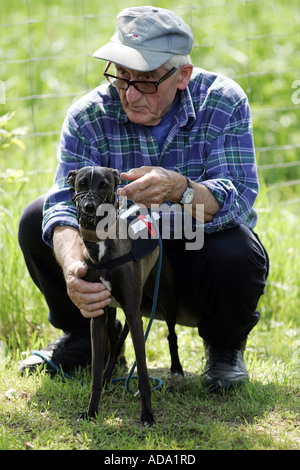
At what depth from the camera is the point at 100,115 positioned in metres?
3.21

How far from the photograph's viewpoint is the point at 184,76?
3148 millimetres

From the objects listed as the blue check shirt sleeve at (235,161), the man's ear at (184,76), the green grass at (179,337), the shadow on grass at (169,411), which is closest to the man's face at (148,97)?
the man's ear at (184,76)

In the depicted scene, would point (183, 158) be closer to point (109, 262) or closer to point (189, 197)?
point (189, 197)

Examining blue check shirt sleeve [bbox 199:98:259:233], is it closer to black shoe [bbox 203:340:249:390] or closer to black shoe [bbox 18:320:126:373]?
black shoe [bbox 203:340:249:390]

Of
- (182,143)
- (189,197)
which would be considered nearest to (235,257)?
(189,197)

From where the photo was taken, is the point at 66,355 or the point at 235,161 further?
the point at 66,355

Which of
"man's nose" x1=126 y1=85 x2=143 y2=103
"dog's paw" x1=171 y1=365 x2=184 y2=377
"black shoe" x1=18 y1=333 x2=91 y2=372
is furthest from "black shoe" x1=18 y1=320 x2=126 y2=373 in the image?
"man's nose" x1=126 y1=85 x2=143 y2=103

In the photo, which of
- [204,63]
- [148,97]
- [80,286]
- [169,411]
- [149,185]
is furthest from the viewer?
[204,63]

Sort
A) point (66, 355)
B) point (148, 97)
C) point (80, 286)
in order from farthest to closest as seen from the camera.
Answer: point (66, 355)
point (148, 97)
point (80, 286)

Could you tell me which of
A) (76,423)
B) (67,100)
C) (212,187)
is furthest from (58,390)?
(67,100)

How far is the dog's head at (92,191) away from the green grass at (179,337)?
0.85 metres

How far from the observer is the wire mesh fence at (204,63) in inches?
234

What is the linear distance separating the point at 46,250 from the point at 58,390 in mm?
677

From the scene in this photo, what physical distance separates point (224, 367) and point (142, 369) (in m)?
0.64
